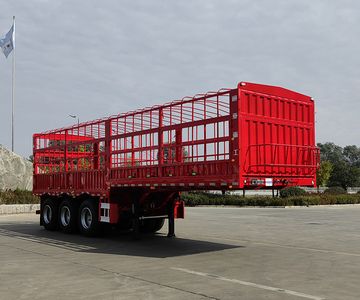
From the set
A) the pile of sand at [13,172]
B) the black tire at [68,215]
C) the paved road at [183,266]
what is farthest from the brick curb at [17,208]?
the black tire at [68,215]

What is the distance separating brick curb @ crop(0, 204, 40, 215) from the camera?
26.8 metres

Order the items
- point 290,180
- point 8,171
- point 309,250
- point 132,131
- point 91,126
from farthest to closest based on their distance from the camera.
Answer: point 8,171, point 91,126, point 132,131, point 309,250, point 290,180

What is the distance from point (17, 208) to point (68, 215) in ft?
40.4

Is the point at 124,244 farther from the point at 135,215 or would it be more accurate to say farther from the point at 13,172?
the point at 13,172

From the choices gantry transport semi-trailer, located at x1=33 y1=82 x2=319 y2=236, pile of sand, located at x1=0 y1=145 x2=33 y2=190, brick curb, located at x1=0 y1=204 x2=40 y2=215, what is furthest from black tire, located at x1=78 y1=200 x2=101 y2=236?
pile of sand, located at x1=0 y1=145 x2=33 y2=190

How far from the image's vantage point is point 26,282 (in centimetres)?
825

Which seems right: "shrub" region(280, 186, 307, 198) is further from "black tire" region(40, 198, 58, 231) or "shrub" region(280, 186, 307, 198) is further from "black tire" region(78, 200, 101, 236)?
"black tire" region(78, 200, 101, 236)

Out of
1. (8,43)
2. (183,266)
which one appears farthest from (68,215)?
(8,43)

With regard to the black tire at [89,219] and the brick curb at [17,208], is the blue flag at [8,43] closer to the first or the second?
the brick curb at [17,208]

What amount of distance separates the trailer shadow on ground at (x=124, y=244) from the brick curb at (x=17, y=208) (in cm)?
1038

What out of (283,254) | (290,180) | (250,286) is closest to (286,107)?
(290,180)

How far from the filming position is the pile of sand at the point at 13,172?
30562mm

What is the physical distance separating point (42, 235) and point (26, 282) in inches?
309

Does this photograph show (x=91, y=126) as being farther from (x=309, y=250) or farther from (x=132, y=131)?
(x=309, y=250)
